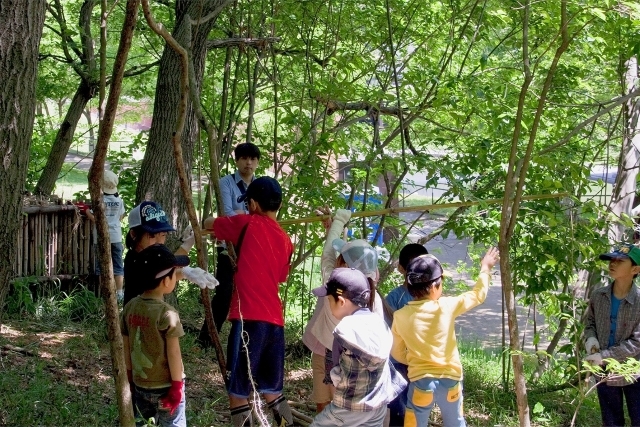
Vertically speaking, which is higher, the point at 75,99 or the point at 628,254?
the point at 75,99

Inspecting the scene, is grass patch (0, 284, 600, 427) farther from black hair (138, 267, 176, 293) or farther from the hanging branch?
black hair (138, 267, 176, 293)

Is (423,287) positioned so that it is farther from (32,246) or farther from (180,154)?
(32,246)

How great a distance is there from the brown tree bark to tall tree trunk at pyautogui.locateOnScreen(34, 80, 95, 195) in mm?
6457

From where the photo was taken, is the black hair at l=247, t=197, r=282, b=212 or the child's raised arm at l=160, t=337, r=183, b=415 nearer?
the child's raised arm at l=160, t=337, r=183, b=415

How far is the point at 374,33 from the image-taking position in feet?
23.9

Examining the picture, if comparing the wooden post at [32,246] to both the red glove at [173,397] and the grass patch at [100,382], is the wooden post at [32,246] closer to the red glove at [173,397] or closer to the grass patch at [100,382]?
the grass patch at [100,382]

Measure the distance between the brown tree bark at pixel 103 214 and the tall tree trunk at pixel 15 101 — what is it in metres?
0.94

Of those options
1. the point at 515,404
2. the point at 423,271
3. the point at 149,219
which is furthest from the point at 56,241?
the point at 423,271

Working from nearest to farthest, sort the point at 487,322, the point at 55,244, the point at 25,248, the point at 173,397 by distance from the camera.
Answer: the point at 173,397, the point at 25,248, the point at 55,244, the point at 487,322

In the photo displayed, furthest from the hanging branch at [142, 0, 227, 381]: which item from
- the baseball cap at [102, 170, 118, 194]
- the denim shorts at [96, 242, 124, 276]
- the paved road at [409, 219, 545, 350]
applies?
the paved road at [409, 219, 545, 350]

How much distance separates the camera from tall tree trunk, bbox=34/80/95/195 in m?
9.39

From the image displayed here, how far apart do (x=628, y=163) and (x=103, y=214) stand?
17.7ft

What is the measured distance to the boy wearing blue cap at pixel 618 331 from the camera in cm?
498

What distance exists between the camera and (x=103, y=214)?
Result: 10.6 ft
